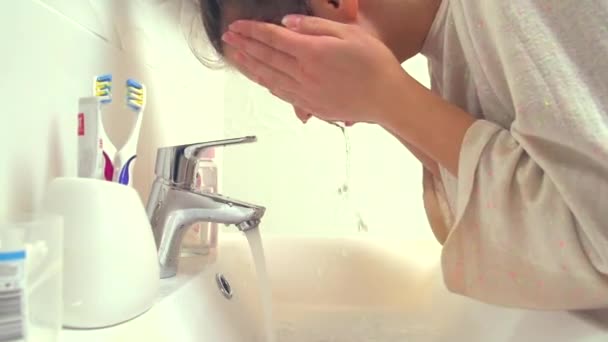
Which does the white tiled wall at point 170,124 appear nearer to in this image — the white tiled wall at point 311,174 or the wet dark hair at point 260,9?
the white tiled wall at point 311,174

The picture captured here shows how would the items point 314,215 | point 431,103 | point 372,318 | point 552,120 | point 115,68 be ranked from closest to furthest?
point 552,120, point 431,103, point 115,68, point 372,318, point 314,215

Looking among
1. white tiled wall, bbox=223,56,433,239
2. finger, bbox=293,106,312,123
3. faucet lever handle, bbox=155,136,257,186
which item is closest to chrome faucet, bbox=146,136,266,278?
faucet lever handle, bbox=155,136,257,186

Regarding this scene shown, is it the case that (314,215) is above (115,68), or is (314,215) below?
below

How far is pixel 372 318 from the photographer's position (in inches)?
28.4

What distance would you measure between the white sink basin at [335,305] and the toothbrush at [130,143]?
0.11 metres

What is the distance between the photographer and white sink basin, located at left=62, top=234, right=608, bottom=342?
1.53 ft

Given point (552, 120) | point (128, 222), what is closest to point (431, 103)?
point (552, 120)

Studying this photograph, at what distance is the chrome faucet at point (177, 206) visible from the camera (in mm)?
572

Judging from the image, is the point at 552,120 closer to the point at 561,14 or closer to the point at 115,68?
the point at 561,14

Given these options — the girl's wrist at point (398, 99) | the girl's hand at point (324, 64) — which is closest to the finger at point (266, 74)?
the girl's hand at point (324, 64)

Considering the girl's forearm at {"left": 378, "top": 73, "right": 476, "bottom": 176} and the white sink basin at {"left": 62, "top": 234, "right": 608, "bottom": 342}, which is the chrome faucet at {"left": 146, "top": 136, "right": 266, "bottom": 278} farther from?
the girl's forearm at {"left": 378, "top": 73, "right": 476, "bottom": 176}

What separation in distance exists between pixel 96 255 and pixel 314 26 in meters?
0.27

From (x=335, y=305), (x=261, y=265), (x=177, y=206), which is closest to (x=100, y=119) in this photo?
(x=177, y=206)

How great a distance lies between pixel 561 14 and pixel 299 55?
8.6 inches
